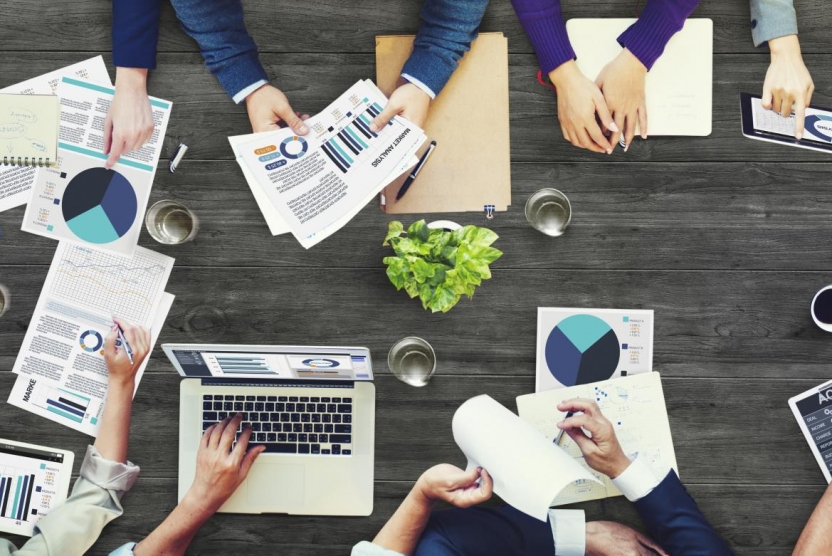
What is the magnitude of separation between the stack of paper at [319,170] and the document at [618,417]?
58 cm

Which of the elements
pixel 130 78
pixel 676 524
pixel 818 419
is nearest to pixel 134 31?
pixel 130 78

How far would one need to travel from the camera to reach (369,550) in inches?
56.7

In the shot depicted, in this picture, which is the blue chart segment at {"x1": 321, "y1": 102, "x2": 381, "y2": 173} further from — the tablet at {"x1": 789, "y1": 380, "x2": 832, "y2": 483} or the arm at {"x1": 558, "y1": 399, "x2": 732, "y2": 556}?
the tablet at {"x1": 789, "y1": 380, "x2": 832, "y2": 483}

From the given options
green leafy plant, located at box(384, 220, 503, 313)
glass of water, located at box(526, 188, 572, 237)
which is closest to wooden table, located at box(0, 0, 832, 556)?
glass of water, located at box(526, 188, 572, 237)

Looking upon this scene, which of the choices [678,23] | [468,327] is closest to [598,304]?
[468,327]

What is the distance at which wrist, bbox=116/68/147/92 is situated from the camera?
5.08ft

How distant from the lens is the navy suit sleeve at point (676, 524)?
1.44 m

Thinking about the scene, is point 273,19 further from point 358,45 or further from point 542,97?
point 542,97

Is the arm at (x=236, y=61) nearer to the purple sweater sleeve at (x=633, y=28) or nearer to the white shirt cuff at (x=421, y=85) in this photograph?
the white shirt cuff at (x=421, y=85)

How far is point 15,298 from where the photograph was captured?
1.58 metres

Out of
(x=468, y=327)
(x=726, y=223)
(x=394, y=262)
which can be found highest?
(x=726, y=223)

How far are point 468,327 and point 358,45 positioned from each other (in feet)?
2.26

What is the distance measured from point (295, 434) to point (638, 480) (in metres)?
0.74

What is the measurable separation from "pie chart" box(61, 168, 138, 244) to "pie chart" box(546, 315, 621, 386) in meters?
0.99
